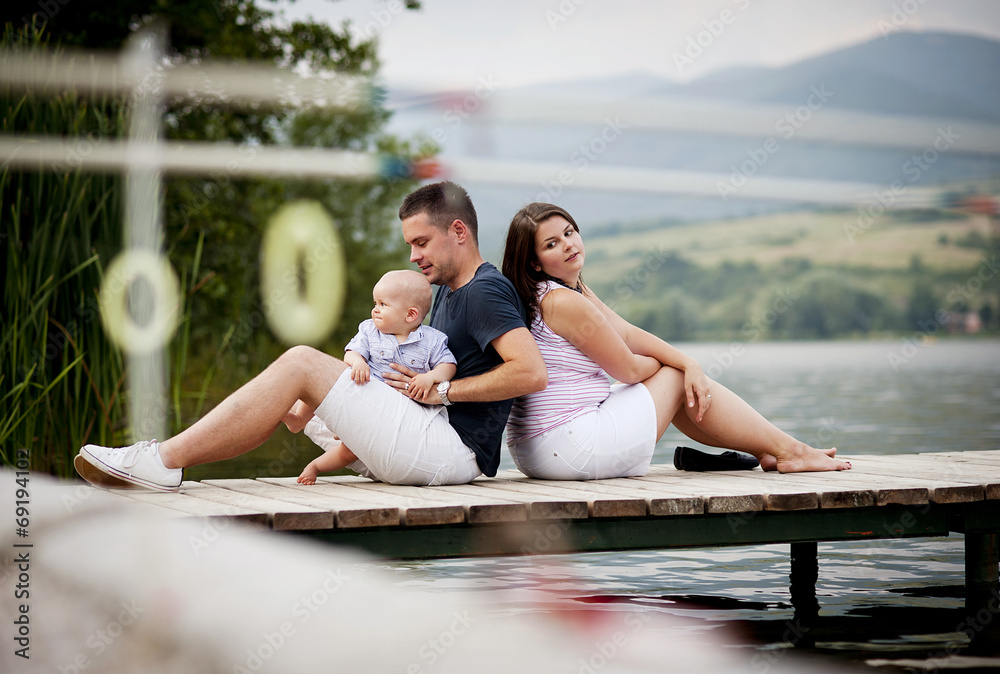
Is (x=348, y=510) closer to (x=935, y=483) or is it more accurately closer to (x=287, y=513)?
(x=287, y=513)

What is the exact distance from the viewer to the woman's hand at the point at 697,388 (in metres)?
3.55

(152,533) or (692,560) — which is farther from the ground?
(152,533)

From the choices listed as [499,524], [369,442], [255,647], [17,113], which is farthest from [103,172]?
[255,647]

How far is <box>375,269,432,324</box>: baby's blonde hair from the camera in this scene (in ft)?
10.3

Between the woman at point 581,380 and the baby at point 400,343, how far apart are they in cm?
40

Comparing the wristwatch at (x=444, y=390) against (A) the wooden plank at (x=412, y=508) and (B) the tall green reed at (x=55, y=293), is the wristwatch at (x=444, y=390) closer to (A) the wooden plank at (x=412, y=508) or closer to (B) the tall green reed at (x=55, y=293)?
(A) the wooden plank at (x=412, y=508)

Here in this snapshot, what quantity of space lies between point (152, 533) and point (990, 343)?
203ft

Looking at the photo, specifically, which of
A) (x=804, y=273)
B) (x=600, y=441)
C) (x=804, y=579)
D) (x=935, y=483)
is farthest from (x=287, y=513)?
(x=804, y=273)

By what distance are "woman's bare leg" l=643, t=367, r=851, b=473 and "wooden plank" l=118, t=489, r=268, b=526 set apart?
1469 millimetres

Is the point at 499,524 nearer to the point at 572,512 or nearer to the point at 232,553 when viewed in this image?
the point at 572,512

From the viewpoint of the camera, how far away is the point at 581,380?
3535 millimetres

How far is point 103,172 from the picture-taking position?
4.70 m

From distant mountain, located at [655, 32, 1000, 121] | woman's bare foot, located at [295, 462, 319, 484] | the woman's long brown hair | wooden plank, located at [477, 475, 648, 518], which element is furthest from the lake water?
distant mountain, located at [655, 32, 1000, 121]

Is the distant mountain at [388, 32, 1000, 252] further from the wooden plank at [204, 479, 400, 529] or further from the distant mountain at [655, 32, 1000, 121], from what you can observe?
the wooden plank at [204, 479, 400, 529]
